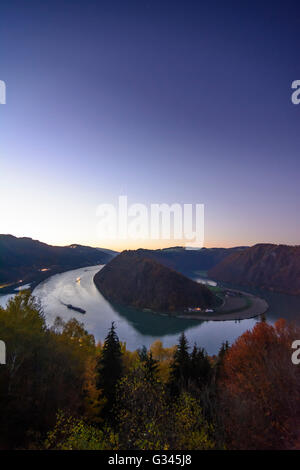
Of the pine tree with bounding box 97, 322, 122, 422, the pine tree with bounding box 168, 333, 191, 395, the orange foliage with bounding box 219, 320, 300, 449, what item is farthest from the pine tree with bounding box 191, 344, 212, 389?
the pine tree with bounding box 97, 322, 122, 422

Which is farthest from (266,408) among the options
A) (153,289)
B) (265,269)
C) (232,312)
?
(265,269)

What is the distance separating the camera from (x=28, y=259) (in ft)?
364

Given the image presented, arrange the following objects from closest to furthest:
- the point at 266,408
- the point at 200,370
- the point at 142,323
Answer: the point at 266,408
the point at 200,370
the point at 142,323

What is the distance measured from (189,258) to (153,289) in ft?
394

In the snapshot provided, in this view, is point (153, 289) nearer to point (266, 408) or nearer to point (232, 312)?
point (232, 312)

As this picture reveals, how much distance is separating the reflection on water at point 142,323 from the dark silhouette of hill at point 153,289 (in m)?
4.33

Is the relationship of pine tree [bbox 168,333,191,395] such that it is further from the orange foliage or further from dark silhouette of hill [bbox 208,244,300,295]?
dark silhouette of hill [bbox 208,244,300,295]

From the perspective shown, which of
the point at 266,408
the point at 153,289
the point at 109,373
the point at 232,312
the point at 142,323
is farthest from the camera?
the point at 153,289

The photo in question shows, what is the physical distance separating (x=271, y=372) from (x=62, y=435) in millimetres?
9122

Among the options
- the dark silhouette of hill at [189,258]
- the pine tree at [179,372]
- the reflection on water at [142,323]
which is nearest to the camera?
the pine tree at [179,372]

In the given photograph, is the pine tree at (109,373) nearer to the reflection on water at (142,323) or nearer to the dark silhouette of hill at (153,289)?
the reflection on water at (142,323)

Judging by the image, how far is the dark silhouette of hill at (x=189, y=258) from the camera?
166m

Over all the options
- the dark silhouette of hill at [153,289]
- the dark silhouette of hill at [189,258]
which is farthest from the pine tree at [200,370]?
the dark silhouette of hill at [189,258]
